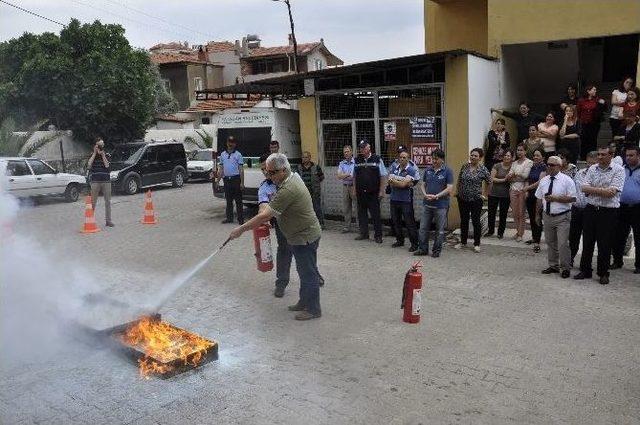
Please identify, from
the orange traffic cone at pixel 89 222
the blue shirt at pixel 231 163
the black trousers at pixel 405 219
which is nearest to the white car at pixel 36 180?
the orange traffic cone at pixel 89 222

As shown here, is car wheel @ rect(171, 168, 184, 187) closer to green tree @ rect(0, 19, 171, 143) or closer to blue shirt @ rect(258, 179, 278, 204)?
green tree @ rect(0, 19, 171, 143)

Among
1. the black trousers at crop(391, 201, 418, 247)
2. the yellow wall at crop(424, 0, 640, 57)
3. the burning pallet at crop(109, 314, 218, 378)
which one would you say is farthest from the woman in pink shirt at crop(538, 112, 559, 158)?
the burning pallet at crop(109, 314, 218, 378)

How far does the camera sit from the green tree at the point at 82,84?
22.7 meters

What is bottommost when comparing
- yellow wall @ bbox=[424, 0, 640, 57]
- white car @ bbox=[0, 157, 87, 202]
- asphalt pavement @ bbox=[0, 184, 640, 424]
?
asphalt pavement @ bbox=[0, 184, 640, 424]

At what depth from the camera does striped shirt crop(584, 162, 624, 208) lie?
288 inches

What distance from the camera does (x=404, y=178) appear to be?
9.95 m

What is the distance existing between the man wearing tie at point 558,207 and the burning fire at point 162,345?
17.4 feet

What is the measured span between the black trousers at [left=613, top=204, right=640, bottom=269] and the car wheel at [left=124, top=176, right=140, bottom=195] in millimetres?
16621

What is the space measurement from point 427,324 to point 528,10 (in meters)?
8.84

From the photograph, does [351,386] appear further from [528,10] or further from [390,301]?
[528,10]

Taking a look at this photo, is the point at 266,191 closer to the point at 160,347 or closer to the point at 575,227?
the point at 160,347

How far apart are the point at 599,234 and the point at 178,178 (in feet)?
59.4

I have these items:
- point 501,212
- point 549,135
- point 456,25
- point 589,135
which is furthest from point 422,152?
point 456,25

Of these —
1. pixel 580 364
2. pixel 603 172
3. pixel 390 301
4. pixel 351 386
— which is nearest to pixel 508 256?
pixel 603 172
